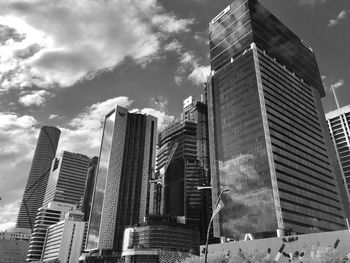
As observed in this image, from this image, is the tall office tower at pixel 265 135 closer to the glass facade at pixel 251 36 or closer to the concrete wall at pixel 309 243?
the glass facade at pixel 251 36

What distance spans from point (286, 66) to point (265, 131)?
67691mm

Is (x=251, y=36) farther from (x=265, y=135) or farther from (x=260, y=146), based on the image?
(x=260, y=146)

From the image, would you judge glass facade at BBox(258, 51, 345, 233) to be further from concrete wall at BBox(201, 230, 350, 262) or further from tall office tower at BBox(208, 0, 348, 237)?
concrete wall at BBox(201, 230, 350, 262)

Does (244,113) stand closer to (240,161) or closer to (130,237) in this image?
(240,161)

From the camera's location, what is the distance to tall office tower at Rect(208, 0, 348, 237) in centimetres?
13238

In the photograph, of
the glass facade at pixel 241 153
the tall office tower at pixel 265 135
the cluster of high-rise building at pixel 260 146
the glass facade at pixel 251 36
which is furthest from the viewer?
the glass facade at pixel 251 36

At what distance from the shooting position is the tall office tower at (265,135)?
434ft

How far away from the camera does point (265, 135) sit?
139000 mm

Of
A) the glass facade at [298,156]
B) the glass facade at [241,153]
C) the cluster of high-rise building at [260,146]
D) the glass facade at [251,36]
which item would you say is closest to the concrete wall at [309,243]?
the cluster of high-rise building at [260,146]

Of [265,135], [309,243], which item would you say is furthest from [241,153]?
[309,243]

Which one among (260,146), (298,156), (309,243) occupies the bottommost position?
(309,243)

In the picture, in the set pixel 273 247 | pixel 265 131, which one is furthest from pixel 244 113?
pixel 273 247

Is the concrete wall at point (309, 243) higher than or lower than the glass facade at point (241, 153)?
lower

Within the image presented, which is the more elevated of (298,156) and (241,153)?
(298,156)
